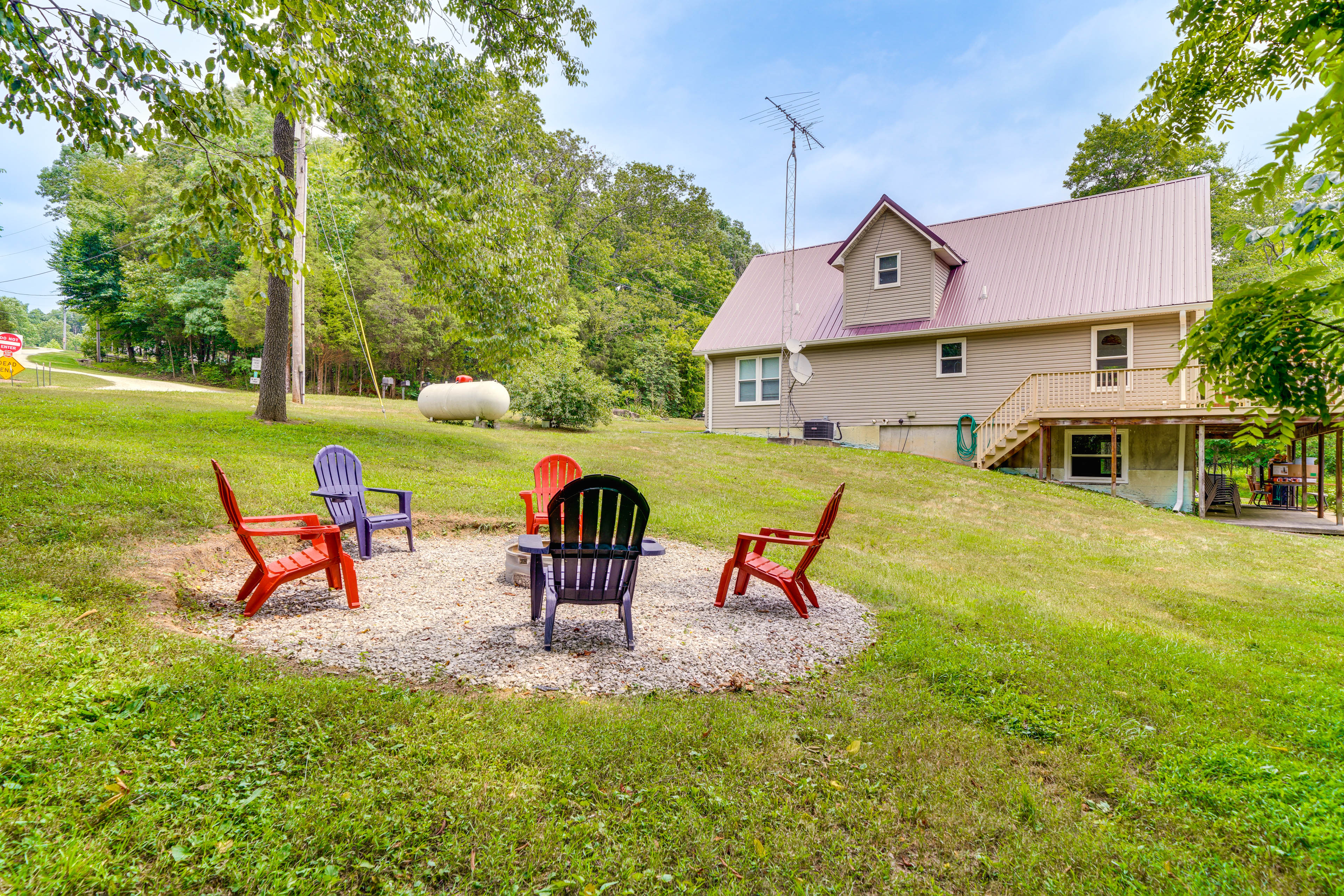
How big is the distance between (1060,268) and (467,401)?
16.0 m

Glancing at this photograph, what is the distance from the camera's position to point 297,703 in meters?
3.03

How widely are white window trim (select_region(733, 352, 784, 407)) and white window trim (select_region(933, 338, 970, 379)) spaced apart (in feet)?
13.9

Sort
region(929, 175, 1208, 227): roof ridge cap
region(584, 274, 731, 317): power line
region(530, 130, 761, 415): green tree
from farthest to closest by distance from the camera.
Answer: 1. region(584, 274, 731, 317): power line
2. region(530, 130, 761, 415): green tree
3. region(929, 175, 1208, 227): roof ridge cap

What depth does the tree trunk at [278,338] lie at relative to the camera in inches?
441

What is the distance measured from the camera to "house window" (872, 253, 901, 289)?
684 inches

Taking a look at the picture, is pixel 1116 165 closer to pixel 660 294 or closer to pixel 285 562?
pixel 660 294

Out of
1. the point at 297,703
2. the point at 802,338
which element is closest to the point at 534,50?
the point at 802,338

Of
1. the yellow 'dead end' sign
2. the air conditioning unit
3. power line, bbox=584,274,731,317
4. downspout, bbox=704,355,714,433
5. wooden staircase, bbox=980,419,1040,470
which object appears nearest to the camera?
wooden staircase, bbox=980,419,1040,470

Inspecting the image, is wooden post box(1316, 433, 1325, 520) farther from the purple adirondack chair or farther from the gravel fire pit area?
the purple adirondack chair

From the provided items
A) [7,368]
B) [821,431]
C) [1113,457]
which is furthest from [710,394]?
[7,368]

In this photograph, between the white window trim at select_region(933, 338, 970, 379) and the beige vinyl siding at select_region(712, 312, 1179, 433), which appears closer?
the beige vinyl siding at select_region(712, 312, 1179, 433)

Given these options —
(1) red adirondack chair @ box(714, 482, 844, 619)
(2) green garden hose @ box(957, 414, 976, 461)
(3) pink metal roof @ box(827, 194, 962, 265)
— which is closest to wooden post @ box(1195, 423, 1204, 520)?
(2) green garden hose @ box(957, 414, 976, 461)

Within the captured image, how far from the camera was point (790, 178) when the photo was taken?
60.3 feet

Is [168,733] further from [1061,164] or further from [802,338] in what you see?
[1061,164]
